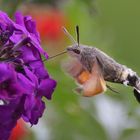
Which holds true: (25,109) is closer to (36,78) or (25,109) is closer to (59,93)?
(36,78)

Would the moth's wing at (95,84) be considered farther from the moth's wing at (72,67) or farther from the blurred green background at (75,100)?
the blurred green background at (75,100)

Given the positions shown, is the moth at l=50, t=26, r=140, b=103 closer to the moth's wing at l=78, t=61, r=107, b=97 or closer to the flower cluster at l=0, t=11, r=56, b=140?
the moth's wing at l=78, t=61, r=107, b=97

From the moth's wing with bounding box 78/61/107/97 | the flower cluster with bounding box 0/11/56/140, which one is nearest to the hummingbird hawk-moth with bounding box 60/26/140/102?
the moth's wing with bounding box 78/61/107/97

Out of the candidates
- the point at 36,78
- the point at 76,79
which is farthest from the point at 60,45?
the point at 36,78

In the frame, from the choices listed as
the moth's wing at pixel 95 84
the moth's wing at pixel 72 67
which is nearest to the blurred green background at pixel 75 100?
the moth's wing at pixel 72 67

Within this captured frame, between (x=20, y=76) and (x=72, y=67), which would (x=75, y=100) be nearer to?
(x=72, y=67)

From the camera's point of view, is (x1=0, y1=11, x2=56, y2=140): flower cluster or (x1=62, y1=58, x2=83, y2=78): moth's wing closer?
(x1=0, y1=11, x2=56, y2=140): flower cluster

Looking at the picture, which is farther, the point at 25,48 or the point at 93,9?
the point at 93,9
